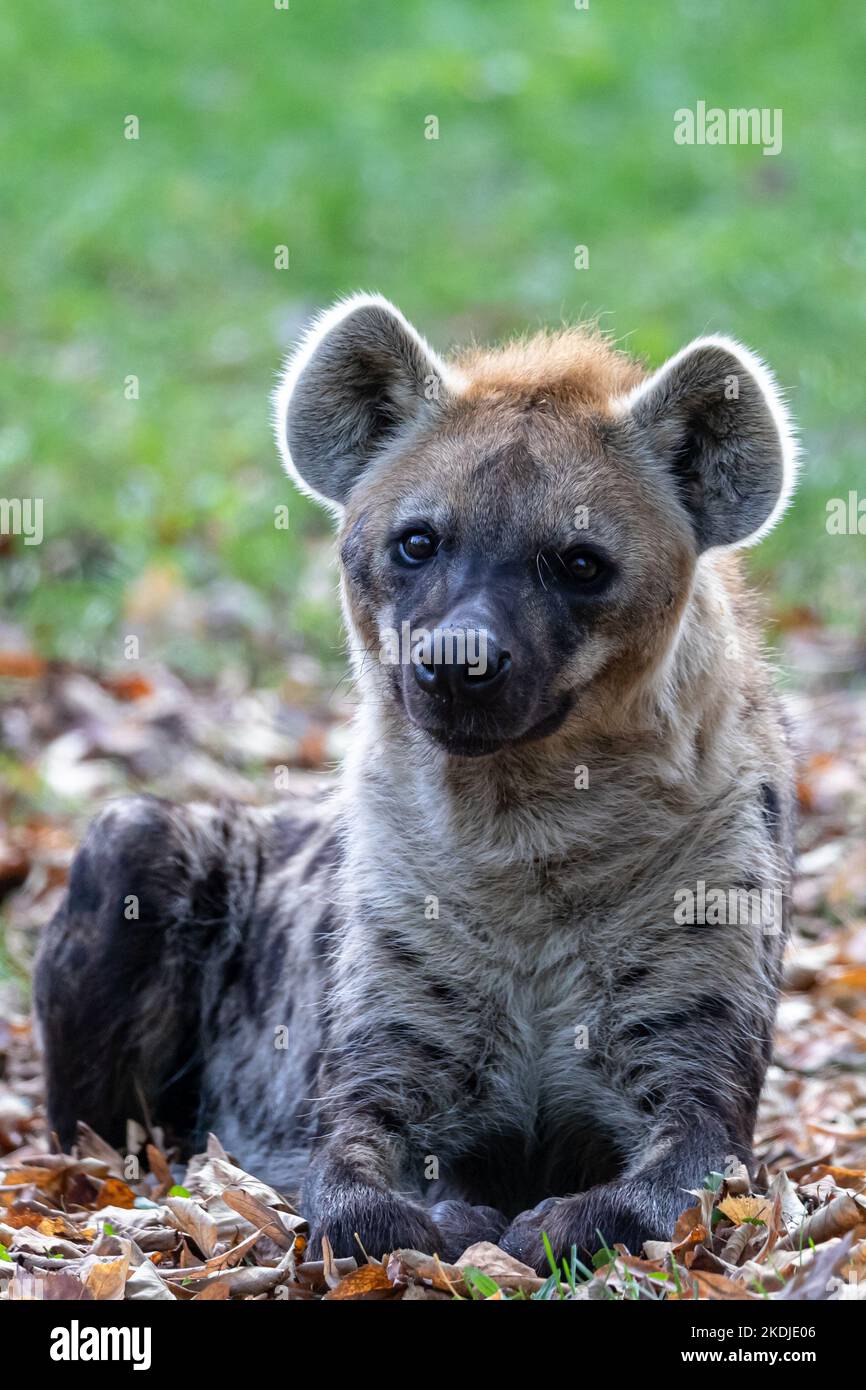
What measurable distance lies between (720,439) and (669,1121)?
1720mm

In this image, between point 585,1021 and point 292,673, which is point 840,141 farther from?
point 585,1021

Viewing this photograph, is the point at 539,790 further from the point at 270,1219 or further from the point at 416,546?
the point at 270,1219

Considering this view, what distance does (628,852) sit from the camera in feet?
15.9

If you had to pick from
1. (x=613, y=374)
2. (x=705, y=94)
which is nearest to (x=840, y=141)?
(x=705, y=94)

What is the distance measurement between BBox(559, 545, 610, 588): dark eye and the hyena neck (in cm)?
26

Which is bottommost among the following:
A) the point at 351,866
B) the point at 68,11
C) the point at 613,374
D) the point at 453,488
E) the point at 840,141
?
the point at 351,866

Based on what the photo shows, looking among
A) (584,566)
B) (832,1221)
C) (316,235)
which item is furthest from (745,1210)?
(316,235)

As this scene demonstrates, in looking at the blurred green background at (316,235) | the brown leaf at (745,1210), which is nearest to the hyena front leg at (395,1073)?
the brown leaf at (745,1210)

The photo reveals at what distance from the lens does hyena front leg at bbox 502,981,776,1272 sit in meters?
4.22

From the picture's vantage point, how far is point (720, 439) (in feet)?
16.1

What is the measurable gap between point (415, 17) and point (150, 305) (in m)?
4.07

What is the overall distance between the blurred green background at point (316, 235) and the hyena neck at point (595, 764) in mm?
4888

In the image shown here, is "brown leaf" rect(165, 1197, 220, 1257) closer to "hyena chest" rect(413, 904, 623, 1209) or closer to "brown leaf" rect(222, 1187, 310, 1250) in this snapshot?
"brown leaf" rect(222, 1187, 310, 1250)
